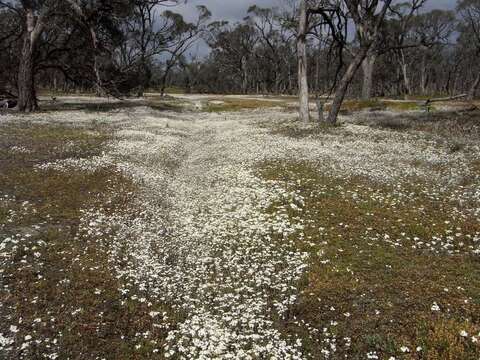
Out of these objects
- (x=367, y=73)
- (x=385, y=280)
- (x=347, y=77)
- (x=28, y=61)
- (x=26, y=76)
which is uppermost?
(x=367, y=73)

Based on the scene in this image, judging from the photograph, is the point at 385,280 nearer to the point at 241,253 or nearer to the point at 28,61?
the point at 241,253

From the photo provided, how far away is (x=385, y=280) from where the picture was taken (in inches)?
456

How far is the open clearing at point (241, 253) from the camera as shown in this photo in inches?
369

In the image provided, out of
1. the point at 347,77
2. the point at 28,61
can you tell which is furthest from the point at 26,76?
the point at 347,77

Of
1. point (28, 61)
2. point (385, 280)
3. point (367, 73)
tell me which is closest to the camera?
point (385, 280)

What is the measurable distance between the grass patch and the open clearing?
0.05 meters

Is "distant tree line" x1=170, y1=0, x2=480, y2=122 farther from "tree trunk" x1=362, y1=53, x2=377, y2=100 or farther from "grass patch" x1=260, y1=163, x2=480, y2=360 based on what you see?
"grass patch" x1=260, y1=163, x2=480, y2=360

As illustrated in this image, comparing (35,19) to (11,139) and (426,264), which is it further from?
(426,264)

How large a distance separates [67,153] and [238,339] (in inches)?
741

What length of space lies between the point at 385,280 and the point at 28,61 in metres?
41.7

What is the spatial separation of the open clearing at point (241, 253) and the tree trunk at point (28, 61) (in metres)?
18.1

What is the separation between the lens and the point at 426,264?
1239cm

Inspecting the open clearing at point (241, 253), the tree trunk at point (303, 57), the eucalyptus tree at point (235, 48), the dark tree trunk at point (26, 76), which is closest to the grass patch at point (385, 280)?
the open clearing at point (241, 253)

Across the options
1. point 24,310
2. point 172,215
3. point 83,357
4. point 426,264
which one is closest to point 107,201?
point 172,215
